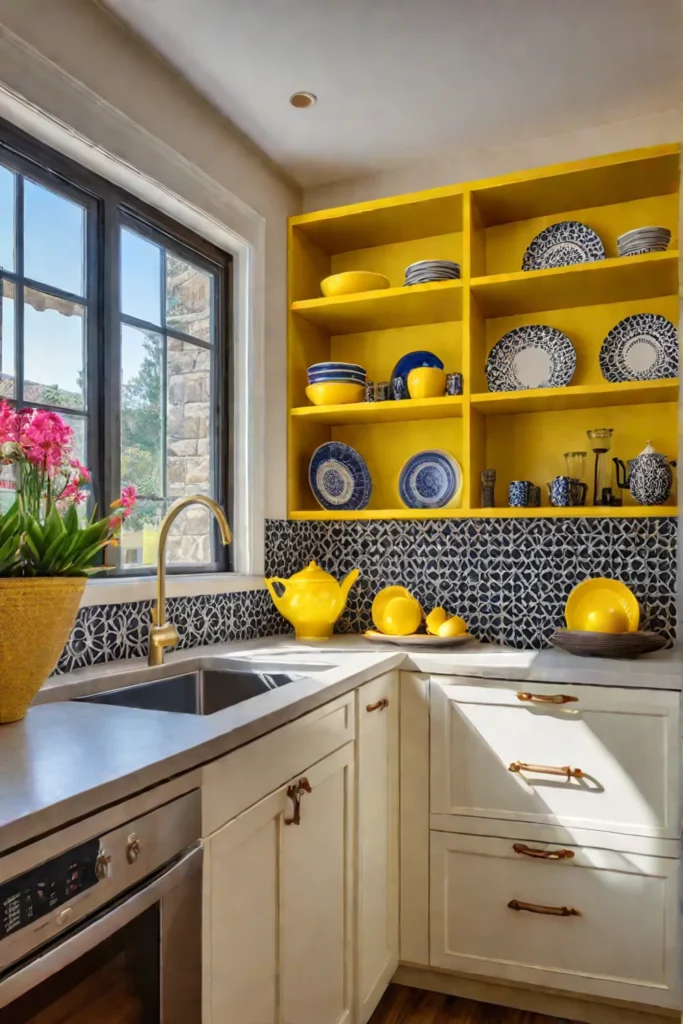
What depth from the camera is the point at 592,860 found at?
77.4 inches

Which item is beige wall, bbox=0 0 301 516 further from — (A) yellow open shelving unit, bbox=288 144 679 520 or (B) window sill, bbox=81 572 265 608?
(B) window sill, bbox=81 572 265 608

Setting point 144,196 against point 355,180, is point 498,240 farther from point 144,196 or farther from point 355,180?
point 144,196

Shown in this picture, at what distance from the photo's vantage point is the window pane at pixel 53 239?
6.12 ft

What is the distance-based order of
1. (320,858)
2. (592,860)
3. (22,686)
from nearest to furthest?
(22,686) < (320,858) < (592,860)

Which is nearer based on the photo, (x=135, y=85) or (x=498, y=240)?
(x=135, y=85)

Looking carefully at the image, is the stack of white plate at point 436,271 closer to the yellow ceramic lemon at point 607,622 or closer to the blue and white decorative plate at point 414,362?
the blue and white decorative plate at point 414,362

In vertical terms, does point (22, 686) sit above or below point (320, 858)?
above

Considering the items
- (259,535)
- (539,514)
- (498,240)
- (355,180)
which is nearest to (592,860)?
(539,514)

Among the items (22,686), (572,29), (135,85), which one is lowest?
(22,686)

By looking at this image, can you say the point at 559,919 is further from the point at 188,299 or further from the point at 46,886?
the point at 188,299

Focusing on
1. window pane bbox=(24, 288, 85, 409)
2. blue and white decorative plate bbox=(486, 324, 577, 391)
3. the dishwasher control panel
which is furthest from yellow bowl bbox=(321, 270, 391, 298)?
the dishwasher control panel

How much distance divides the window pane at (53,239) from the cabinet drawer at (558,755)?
144cm

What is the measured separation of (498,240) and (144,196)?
1.26 meters

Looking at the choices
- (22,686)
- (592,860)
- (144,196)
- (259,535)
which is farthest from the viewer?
(259,535)
